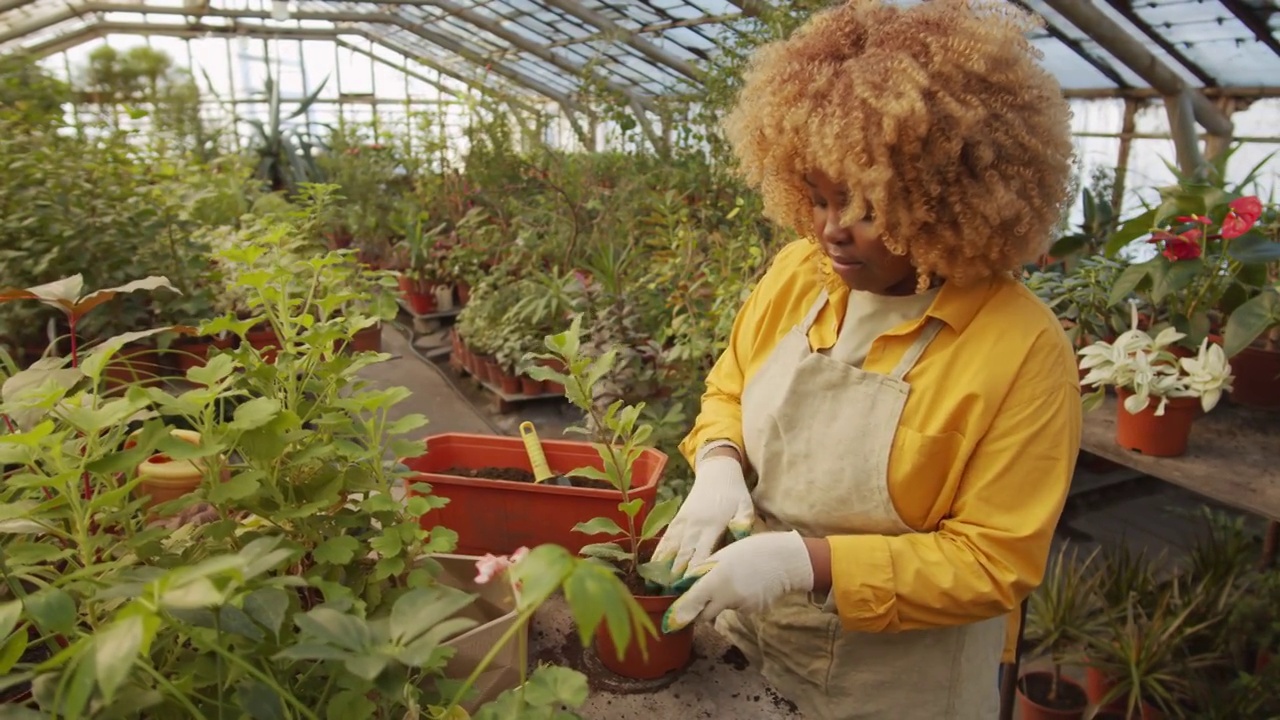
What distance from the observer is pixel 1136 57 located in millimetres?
5250

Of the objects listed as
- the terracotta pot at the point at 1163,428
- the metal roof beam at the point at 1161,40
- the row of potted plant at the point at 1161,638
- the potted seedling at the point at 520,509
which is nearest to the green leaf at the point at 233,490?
the potted seedling at the point at 520,509

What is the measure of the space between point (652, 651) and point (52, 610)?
716mm

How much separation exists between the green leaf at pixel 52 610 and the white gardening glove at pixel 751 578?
665mm

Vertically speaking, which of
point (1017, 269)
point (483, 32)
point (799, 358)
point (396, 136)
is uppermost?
point (483, 32)

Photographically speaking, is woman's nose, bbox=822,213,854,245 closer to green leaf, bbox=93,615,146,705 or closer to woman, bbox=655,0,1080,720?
woman, bbox=655,0,1080,720

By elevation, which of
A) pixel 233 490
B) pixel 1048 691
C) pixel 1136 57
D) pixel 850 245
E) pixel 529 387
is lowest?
pixel 1048 691

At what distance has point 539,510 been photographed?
1.50 metres

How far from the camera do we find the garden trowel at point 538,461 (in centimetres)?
160

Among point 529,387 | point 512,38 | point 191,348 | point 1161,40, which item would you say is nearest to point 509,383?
point 529,387

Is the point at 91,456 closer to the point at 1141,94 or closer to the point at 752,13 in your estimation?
the point at 752,13

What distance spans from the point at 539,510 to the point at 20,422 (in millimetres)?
797

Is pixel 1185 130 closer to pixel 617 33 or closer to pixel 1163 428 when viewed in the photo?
pixel 617 33

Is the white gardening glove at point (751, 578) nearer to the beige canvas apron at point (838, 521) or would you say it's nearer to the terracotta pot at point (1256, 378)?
the beige canvas apron at point (838, 521)

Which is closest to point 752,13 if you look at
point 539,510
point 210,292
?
point 210,292
